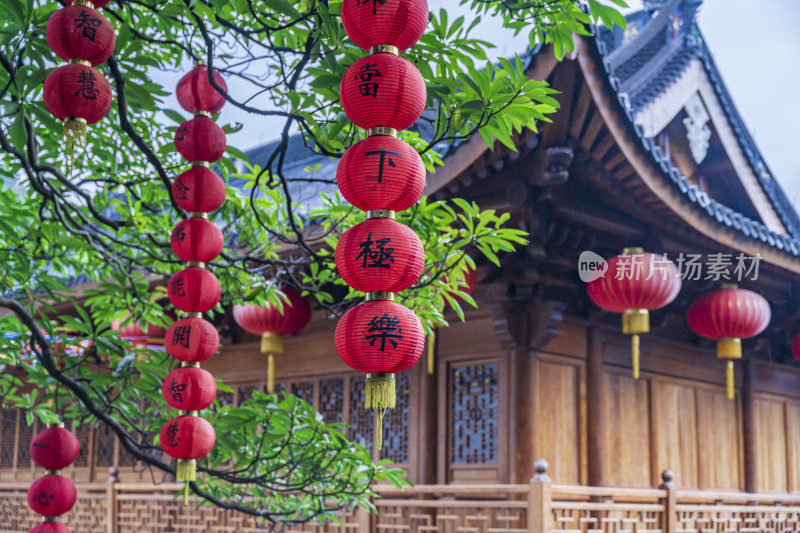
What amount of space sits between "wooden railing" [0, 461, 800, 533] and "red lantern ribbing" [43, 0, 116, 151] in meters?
3.62

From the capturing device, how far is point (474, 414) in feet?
23.4

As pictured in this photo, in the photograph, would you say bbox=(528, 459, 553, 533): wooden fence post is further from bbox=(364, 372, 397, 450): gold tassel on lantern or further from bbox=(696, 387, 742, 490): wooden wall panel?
bbox=(696, 387, 742, 490): wooden wall panel

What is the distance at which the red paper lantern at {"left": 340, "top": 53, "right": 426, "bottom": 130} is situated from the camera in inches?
105

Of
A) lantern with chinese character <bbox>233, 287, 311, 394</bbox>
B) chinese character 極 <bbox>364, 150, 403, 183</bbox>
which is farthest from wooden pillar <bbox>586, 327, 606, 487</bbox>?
chinese character 極 <bbox>364, 150, 403, 183</bbox>

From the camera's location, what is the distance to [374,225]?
2682 mm

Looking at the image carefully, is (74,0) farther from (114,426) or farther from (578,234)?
(578,234)

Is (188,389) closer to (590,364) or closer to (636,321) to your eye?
(636,321)

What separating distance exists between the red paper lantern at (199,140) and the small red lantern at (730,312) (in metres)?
4.80

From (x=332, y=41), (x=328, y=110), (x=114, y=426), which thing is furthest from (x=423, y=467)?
(x=332, y=41)

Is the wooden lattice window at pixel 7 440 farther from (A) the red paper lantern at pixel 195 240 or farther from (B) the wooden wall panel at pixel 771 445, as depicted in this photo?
(A) the red paper lantern at pixel 195 240

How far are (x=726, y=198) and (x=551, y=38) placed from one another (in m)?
6.39

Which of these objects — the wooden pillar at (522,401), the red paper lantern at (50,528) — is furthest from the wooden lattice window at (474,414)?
the red paper lantern at (50,528)

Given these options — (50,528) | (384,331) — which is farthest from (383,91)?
(50,528)

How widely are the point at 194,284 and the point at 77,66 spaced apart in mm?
1048
